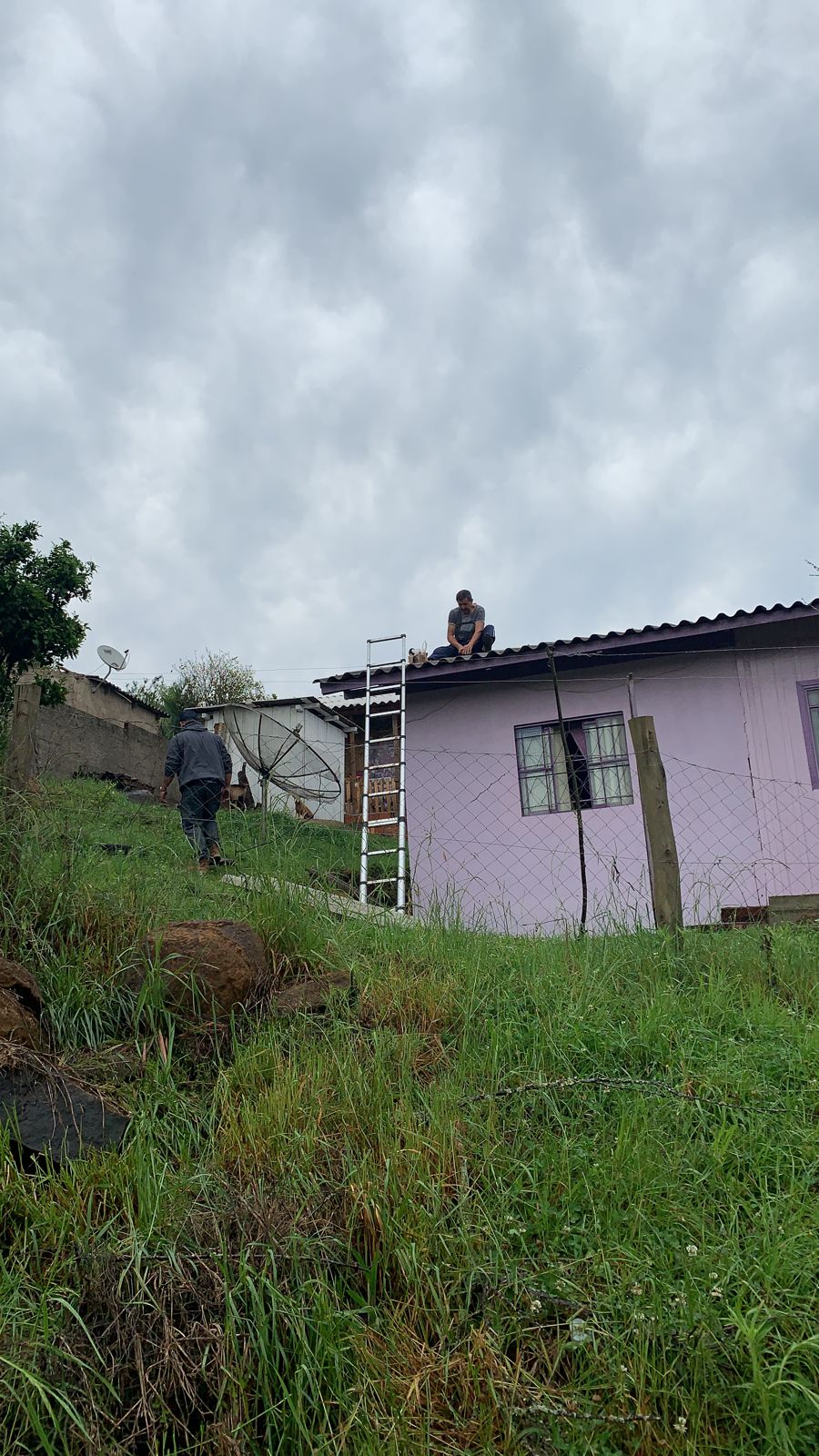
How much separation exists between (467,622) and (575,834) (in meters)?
2.80

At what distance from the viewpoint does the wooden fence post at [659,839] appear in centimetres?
490

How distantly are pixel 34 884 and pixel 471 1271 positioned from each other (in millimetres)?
2543

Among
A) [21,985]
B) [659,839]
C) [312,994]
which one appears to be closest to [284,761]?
[659,839]

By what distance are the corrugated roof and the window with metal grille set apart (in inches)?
32.9

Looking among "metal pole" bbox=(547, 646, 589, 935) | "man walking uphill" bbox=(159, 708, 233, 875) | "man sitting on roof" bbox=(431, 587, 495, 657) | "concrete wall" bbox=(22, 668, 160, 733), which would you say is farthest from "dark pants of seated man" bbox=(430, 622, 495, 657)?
"concrete wall" bbox=(22, 668, 160, 733)

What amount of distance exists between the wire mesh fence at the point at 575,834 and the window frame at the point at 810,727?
0.23 metres

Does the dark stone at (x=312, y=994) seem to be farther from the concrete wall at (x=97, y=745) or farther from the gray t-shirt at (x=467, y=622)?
the concrete wall at (x=97, y=745)

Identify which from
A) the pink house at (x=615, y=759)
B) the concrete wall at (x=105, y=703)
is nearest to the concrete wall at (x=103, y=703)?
the concrete wall at (x=105, y=703)

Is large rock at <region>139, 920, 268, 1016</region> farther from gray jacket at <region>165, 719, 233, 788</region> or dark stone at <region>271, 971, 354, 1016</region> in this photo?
gray jacket at <region>165, 719, 233, 788</region>

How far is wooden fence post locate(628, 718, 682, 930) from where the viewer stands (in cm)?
490

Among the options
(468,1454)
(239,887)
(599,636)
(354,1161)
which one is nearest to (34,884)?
(239,887)

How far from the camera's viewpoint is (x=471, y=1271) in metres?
2.55

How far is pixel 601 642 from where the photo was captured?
10.5m

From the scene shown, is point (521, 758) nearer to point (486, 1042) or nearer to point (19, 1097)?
point (486, 1042)
